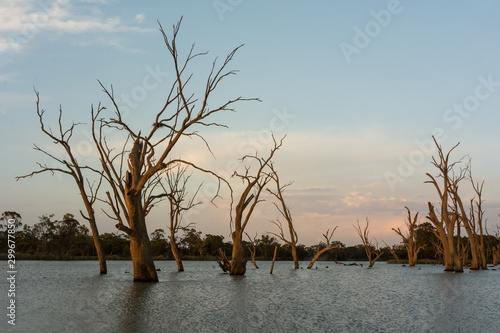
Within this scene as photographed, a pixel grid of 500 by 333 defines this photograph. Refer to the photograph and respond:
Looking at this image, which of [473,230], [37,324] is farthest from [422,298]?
[473,230]

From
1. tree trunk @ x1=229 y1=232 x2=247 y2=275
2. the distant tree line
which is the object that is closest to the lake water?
tree trunk @ x1=229 y1=232 x2=247 y2=275

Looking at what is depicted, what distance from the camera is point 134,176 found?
68.3 feet

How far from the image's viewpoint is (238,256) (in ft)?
108

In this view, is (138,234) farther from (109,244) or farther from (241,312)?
(109,244)

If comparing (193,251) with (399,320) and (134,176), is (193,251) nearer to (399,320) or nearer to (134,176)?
(134,176)

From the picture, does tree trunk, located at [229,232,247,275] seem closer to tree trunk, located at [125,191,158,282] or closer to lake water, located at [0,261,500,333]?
tree trunk, located at [125,191,158,282]

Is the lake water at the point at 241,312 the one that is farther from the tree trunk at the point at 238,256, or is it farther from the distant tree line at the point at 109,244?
the distant tree line at the point at 109,244

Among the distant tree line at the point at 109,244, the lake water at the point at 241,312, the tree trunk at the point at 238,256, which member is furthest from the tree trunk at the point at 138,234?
the distant tree line at the point at 109,244

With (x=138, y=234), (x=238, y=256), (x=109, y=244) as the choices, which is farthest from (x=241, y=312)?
(x=109, y=244)

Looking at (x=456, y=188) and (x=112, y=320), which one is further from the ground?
(x=456, y=188)

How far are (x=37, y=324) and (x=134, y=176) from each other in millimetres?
10170

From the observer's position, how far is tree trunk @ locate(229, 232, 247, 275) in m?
31.4

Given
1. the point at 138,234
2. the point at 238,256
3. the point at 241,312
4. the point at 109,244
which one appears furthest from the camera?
the point at 109,244

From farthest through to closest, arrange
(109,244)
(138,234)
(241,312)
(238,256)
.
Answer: (109,244)
(238,256)
(138,234)
(241,312)
